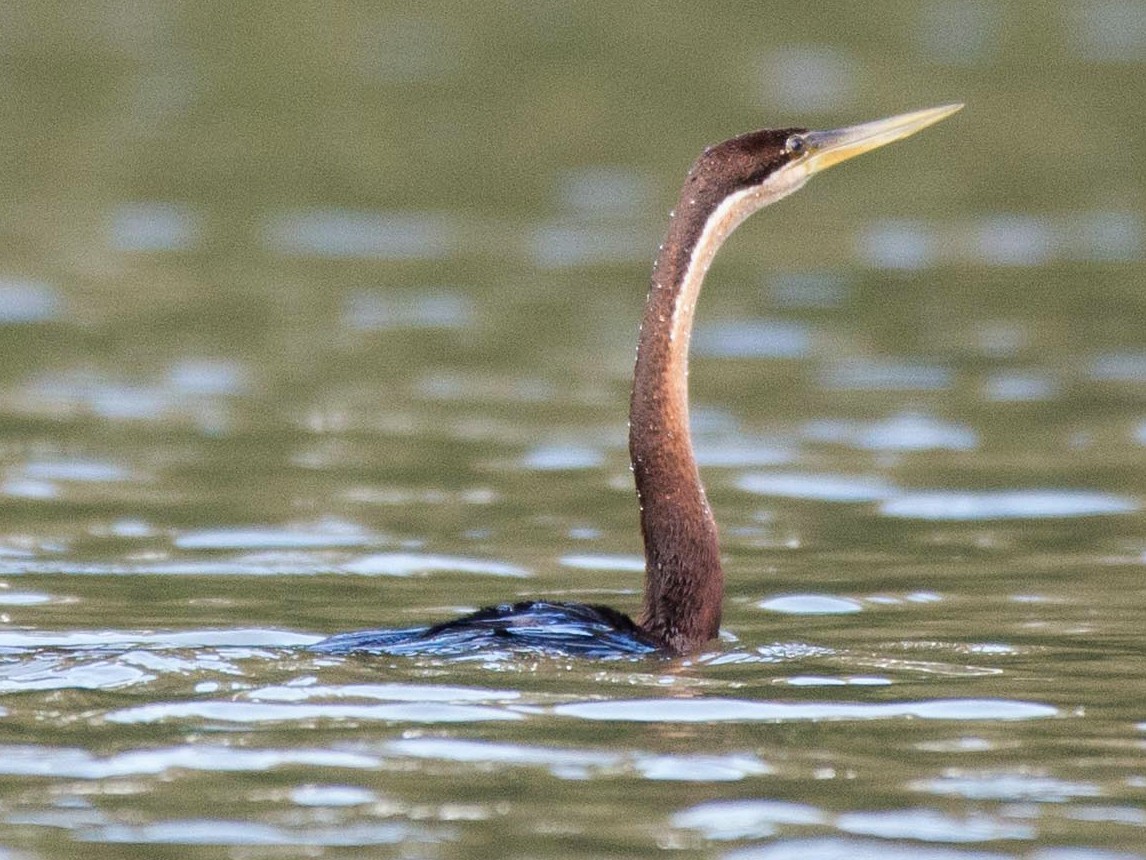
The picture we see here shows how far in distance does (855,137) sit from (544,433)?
4.50m

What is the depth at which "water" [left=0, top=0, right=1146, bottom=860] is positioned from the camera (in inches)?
294

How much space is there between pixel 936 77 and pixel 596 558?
48.9ft

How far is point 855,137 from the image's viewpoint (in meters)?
9.86

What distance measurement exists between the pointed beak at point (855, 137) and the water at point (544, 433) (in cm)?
182

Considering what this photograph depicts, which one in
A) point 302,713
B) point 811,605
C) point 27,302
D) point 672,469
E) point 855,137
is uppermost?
point 27,302

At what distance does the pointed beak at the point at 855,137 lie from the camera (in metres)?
9.68

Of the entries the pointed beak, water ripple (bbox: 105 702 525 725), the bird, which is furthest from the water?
the pointed beak

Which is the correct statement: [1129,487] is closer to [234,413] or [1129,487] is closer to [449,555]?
[449,555]

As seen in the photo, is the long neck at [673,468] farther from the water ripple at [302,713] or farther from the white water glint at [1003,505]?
the white water glint at [1003,505]

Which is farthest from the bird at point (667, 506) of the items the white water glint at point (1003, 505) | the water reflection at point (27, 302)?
the water reflection at point (27, 302)

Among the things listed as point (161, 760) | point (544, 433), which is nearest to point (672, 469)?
point (161, 760)

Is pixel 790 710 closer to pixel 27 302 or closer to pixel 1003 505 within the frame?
pixel 1003 505

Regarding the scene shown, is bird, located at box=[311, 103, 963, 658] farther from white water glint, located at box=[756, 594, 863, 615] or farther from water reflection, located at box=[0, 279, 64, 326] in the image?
water reflection, located at box=[0, 279, 64, 326]

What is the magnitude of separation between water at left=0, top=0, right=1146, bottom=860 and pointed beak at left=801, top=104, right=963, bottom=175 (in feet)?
5.96
